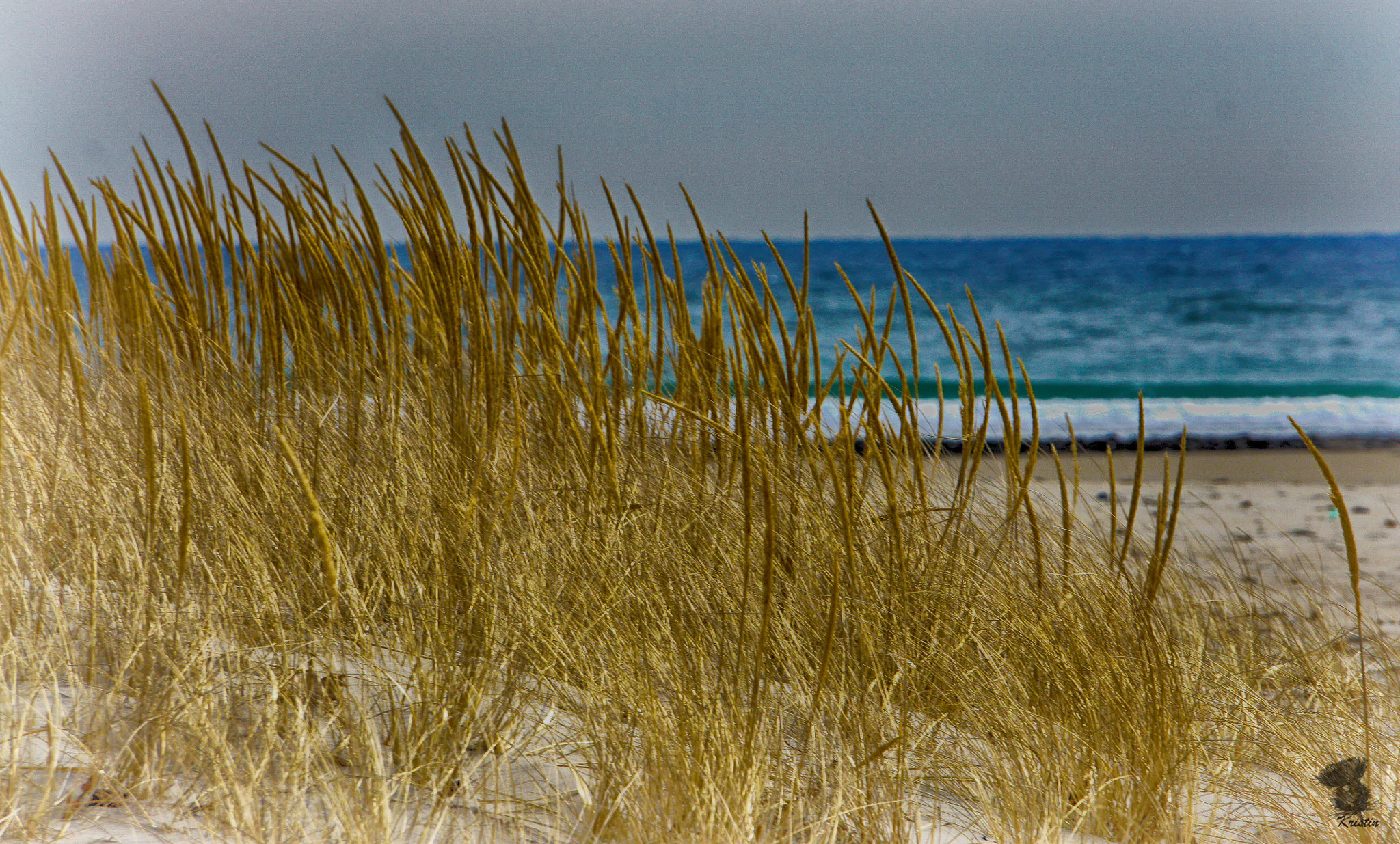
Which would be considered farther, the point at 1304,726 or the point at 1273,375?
the point at 1273,375

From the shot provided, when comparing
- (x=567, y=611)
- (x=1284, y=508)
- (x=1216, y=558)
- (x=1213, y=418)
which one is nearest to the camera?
(x=567, y=611)

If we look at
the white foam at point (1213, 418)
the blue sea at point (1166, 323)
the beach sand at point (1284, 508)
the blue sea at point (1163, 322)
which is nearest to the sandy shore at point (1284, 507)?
the beach sand at point (1284, 508)

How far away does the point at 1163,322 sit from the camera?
539 inches

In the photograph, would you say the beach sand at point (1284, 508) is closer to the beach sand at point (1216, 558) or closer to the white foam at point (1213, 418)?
the beach sand at point (1216, 558)

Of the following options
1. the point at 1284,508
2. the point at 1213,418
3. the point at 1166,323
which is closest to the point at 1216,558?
the point at 1284,508

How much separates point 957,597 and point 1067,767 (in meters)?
0.28

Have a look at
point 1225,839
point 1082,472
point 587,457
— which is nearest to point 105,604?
point 587,457

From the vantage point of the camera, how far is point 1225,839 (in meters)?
1.14

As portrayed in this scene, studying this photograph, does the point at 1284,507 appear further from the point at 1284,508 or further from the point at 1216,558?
the point at 1216,558

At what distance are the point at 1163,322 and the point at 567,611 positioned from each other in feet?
48.3

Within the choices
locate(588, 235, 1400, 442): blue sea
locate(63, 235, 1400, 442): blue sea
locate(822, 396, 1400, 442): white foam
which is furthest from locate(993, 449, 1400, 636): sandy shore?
locate(63, 235, 1400, 442): blue sea

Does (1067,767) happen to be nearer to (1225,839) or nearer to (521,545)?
(1225,839)

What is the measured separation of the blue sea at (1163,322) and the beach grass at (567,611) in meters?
0.69

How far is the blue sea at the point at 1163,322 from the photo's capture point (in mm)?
7348
